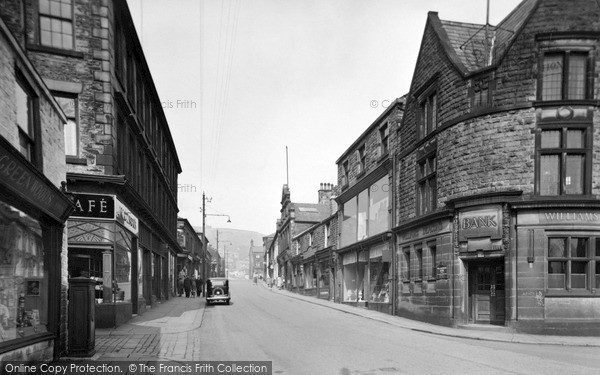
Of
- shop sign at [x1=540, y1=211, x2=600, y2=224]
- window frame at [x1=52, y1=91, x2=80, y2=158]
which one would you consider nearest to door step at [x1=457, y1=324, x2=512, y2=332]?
shop sign at [x1=540, y1=211, x2=600, y2=224]

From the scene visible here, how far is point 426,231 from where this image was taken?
19.5 meters

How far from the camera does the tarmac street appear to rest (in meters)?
9.38

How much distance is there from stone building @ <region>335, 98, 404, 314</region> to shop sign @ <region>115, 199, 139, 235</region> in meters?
12.5

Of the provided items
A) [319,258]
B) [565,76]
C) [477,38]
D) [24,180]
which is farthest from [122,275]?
[319,258]

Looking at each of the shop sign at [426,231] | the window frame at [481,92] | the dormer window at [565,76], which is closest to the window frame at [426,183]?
the shop sign at [426,231]

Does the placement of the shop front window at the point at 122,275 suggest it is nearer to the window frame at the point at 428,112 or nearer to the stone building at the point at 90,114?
the stone building at the point at 90,114

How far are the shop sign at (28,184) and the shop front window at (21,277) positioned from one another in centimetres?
34

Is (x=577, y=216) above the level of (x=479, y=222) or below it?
above

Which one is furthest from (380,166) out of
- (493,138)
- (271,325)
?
(271,325)

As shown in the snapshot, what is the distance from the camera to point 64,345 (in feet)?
31.2

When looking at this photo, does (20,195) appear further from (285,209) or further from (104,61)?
(285,209)

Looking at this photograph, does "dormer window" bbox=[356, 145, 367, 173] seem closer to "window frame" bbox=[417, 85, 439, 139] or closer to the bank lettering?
"window frame" bbox=[417, 85, 439, 139]

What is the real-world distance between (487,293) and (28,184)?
1538 centimetres

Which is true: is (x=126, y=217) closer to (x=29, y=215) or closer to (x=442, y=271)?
(x=29, y=215)
